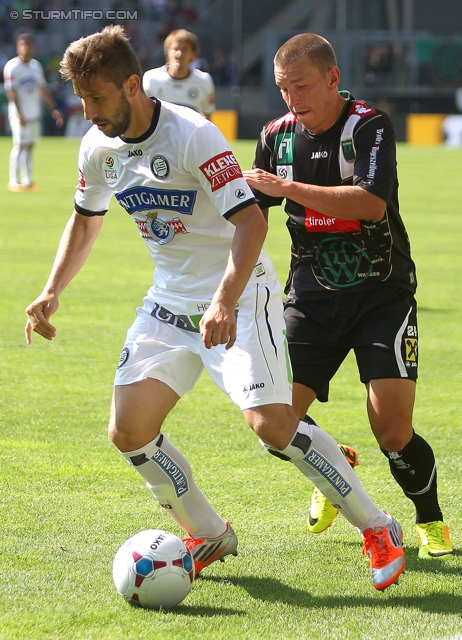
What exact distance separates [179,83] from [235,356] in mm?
9742

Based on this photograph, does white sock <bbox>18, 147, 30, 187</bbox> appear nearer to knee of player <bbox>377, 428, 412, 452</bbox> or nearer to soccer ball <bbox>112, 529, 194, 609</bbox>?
knee of player <bbox>377, 428, 412, 452</bbox>

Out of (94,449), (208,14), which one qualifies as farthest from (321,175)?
(208,14)

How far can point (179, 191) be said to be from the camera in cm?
410

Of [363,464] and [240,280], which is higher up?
[240,280]

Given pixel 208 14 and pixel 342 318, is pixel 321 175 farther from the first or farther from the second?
pixel 208 14

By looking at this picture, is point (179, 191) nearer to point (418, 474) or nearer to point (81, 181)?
point (81, 181)

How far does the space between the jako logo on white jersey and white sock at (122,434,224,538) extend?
3.04 feet

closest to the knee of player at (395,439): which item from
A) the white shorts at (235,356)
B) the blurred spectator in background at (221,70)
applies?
the white shorts at (235,356)

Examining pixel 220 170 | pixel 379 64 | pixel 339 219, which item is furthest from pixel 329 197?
pixel 379 64

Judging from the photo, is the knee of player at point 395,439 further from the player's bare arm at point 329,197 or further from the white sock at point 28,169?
the white sock at point 28,169

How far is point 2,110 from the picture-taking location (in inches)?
1505

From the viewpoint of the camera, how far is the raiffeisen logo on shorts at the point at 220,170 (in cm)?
392

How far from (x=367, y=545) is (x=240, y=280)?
1.22m

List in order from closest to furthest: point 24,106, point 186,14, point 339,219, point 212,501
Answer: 1. point 339,219
2. point 212,501
3. point 24,106
4. point 186,14
